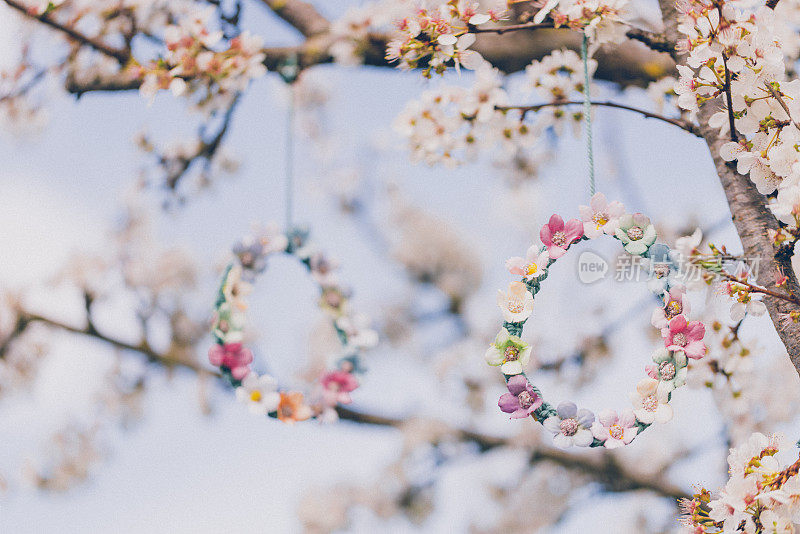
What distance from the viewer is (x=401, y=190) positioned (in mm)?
9109

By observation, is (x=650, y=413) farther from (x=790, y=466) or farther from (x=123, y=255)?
(x=123, y=255)

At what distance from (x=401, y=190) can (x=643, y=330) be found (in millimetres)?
5132

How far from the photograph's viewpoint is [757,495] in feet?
3.36

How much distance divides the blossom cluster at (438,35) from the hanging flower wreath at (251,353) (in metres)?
0.81

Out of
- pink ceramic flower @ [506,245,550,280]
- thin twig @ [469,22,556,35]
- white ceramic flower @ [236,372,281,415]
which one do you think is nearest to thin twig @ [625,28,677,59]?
thin twig @ [469,22,556,35]

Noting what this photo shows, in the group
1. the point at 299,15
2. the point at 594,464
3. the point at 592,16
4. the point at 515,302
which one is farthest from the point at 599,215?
the point at 594,464

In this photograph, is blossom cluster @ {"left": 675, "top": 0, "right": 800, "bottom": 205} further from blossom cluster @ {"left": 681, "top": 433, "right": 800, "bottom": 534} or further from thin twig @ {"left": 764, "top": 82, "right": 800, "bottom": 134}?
blossom cluster @ {"left": 681, "top": 433, "right": 800, "bottom": 534}

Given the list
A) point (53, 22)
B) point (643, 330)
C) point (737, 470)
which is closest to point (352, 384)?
point (737, 470)

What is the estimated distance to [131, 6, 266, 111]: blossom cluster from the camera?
1.94 m

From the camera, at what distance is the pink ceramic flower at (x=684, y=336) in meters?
1.25

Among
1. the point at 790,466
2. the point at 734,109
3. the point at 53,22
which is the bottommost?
the point at 790,466

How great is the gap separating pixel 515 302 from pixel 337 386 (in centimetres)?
88

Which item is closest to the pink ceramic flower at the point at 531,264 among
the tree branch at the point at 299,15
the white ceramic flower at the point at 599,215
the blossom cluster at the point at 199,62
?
the white ceramic flower at the point at 599,215

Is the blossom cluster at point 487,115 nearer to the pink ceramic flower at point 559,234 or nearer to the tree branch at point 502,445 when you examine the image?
the pink ceramic flower at point 559,234
